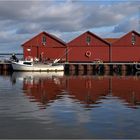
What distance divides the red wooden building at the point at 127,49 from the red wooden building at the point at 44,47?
9.62m

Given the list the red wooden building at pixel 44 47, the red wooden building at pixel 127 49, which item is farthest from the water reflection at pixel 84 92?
the red wooden building at pixel 44 47

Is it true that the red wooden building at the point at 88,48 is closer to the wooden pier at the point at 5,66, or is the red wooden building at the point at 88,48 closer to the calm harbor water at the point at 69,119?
the wooden pier at the point at 5,66

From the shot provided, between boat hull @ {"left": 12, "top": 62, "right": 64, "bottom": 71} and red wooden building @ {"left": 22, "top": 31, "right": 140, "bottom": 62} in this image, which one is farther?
red wooden building @ {"left": 22, "top": 31, "right": 140, "bottom": 62}

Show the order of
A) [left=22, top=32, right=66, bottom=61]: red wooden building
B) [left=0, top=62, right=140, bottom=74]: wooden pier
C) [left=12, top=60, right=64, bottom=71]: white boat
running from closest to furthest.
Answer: [left=12, top=60, right=64, bottom=71]: white boat < [left=0, top=62, right=140, bottom=74]: wooden pier < [left=22, top=32, right=66, bottom=61]: red wooden building

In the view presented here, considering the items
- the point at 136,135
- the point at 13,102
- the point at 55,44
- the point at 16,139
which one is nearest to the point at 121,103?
the point at 13,102

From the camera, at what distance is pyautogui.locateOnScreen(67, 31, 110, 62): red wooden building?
77.9 meters

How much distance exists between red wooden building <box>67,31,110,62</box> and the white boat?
7.03m

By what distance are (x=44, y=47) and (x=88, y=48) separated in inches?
335

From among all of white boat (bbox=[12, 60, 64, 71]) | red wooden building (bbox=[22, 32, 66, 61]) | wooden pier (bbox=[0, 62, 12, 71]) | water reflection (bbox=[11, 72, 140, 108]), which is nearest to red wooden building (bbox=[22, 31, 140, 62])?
red wooden building (bbox=[22, 32, 66, 61])

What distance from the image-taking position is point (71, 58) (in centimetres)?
7938

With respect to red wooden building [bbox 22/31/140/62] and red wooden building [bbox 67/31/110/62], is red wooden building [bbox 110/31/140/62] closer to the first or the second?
red wooden building [bbox 22/31/140/62]

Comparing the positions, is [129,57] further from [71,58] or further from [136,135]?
[136,135]

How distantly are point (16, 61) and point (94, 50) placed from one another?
14875mm

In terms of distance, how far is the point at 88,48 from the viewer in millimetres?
78375
